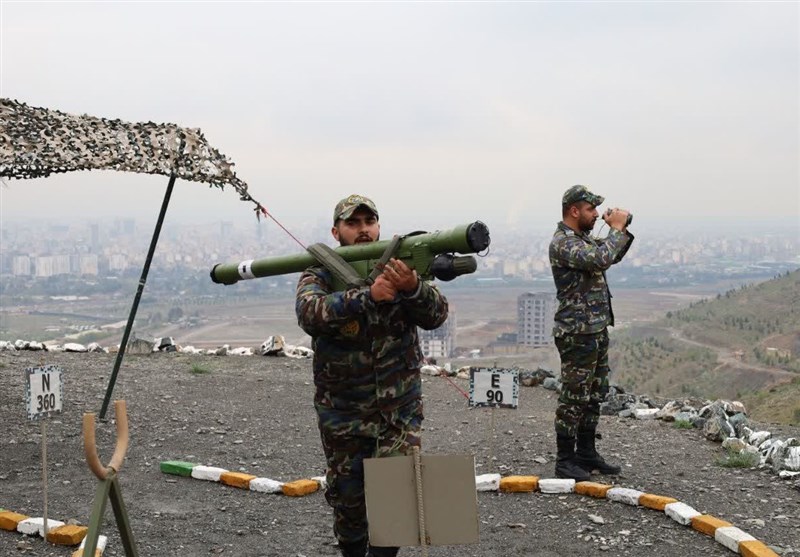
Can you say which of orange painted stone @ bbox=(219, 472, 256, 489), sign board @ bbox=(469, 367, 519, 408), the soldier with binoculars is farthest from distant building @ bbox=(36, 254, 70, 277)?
the soldier with binoculars

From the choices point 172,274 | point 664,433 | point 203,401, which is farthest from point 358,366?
point 172,274

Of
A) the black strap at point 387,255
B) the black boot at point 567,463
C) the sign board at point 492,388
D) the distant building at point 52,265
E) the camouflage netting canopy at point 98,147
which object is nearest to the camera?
the black strap at point 387,255

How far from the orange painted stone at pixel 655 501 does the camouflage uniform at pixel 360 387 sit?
3.07m

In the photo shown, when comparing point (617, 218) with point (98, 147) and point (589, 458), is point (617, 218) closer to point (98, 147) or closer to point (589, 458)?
point (589, 458)

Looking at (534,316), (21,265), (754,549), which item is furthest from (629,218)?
(21,265)

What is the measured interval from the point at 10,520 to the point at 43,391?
0.96m

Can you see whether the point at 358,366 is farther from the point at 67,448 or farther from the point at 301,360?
the point at 301,360

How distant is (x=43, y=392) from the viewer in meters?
6.34

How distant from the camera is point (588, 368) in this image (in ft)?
23.0

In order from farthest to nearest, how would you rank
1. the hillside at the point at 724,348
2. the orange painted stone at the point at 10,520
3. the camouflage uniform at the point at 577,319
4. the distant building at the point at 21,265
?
the distant building at the point at 21,265, the hillside at the point at 724,348, the camouflage uniform at the point at 577,319, the orange painted stone at the point at 10,520

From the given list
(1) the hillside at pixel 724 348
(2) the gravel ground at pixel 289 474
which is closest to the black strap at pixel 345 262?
(2) the gravel ground at pixel 289 474

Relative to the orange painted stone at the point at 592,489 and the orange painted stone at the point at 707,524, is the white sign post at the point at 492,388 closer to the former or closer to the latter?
the orange painted stone at the point at 592,489

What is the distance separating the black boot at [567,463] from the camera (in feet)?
23.8

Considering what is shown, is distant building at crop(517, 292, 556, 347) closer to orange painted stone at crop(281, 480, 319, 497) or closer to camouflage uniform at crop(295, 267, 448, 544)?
orange painted stone at crop(281, 480, 319, 497)
